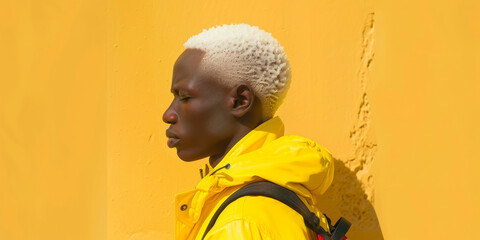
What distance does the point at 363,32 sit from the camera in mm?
2504

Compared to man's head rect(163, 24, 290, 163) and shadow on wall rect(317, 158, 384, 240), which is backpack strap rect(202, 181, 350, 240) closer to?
man's head rect(163, 24, 290, 163)

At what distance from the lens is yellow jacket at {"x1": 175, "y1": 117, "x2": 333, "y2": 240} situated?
1.71 meters

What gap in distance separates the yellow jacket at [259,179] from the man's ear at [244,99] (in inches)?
2.7

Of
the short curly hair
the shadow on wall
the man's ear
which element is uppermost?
the short curly hair

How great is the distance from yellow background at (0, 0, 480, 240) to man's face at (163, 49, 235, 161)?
0.64 metres

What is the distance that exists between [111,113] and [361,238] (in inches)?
43.1

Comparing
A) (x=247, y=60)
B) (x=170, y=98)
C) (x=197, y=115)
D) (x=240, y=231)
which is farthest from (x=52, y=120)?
(x=240, y=231)

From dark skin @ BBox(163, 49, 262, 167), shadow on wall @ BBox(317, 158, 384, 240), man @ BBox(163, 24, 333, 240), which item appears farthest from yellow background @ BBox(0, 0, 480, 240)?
dark skin @ BBox(163, 49, 262, 167)

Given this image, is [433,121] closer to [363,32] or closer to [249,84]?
[363,32]

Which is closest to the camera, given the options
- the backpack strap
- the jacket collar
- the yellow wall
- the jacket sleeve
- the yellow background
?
the jacket sleeve

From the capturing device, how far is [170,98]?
2721 millimetres

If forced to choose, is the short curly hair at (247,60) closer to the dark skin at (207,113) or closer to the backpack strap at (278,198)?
the dark skin at (207,113)

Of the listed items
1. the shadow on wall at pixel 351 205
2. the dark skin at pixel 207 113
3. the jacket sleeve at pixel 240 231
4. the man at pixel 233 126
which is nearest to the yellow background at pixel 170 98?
the shadow on wall at pixel 351 205

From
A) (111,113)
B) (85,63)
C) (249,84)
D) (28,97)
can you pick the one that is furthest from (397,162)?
(28,97)
